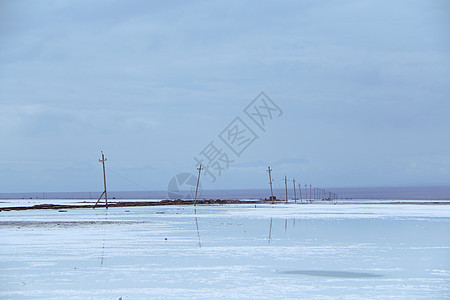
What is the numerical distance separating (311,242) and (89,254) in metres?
10.6

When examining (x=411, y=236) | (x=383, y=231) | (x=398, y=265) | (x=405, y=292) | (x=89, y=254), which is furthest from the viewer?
(x=383, y=231)

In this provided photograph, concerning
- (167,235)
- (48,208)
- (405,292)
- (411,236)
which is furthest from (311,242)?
(48,208)

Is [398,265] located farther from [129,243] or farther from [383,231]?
[383,231]

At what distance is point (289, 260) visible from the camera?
21016mm

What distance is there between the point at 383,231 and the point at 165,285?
2115 centimetres

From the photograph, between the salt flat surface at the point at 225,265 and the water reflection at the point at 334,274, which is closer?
the salt flat surface at the point at 225,265

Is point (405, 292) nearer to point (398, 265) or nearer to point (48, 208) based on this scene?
point (398, 265)

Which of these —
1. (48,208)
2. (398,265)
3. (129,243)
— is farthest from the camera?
(48,208)

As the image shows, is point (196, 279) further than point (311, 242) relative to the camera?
No

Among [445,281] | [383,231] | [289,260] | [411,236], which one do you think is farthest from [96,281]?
[383,231]

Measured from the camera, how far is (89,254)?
23.0 m

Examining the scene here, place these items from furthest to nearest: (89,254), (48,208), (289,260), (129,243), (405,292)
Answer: (48,208), (129,243), (89,254), (289,260), (405,292)

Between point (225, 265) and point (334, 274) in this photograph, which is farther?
point (225, 265)

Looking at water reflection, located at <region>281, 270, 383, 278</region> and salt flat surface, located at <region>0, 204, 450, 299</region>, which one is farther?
water reflection, located at <region>281, 270, 383, 278</region>
